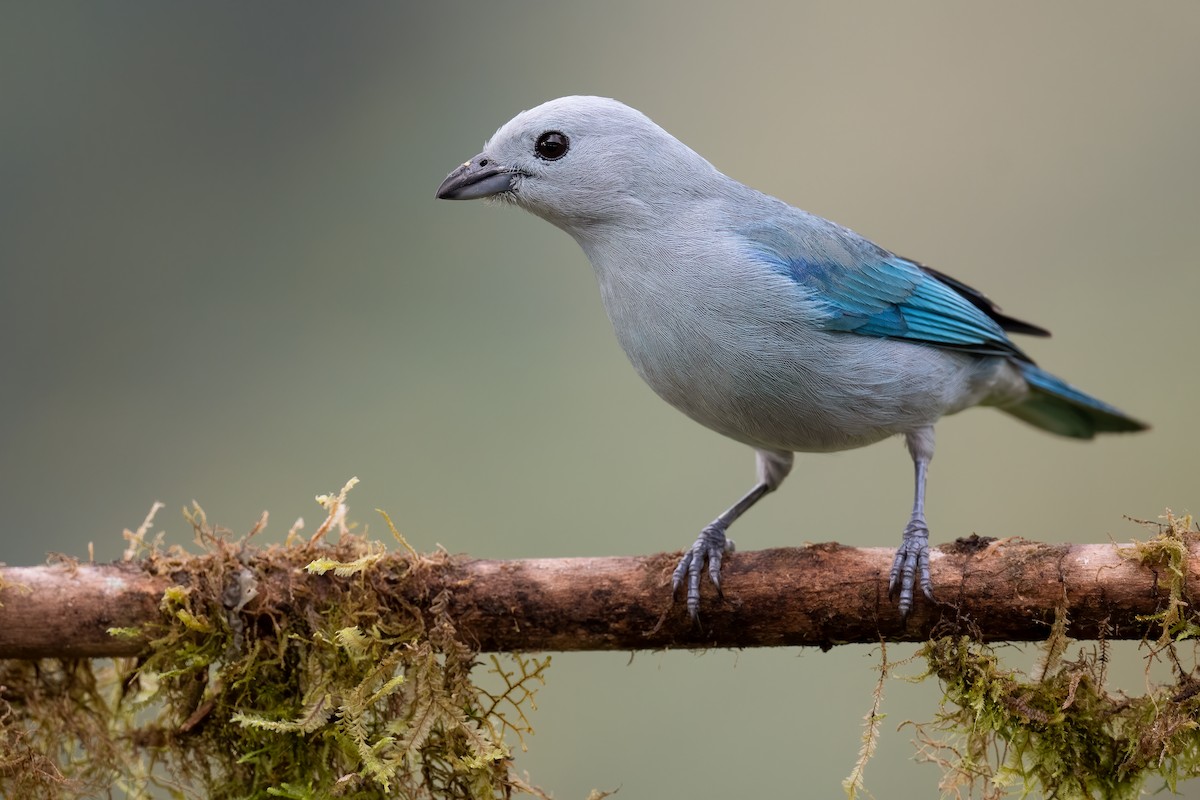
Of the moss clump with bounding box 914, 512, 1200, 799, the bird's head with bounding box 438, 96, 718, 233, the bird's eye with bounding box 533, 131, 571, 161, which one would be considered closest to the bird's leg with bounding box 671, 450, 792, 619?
the moss clump with bounding box 914, 512, 1200, 799

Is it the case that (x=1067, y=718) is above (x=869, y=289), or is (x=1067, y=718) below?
below

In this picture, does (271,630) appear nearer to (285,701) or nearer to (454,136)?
(285,701)

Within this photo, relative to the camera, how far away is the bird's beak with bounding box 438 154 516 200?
4.39 m

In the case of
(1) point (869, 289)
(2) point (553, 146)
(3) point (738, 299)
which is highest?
(2) point (553, 146)

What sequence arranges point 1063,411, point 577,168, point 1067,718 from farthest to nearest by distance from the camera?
point 1063,411 < point 577,168 < point 1067,718

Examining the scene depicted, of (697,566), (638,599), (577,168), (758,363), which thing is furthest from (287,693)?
(577,168)

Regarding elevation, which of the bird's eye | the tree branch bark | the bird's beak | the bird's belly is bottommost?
the tree branch bark

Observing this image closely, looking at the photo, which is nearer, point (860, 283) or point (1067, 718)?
point (1067, 718)

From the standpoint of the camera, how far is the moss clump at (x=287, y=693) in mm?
3428

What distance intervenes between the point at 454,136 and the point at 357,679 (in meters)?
4.63

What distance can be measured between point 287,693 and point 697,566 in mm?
1388

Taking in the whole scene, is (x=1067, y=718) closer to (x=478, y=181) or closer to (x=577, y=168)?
(x=577, y=168)

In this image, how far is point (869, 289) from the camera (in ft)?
14.4

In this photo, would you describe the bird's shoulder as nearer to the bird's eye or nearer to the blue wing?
the blue wing
